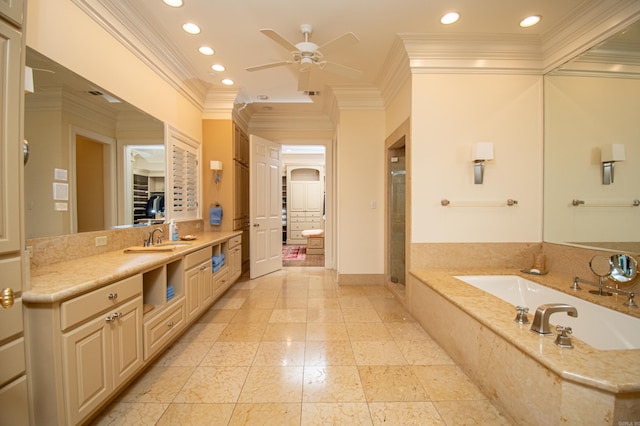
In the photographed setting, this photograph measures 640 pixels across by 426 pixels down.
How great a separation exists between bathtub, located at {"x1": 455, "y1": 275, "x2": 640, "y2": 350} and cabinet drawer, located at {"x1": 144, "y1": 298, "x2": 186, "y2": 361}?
261cm

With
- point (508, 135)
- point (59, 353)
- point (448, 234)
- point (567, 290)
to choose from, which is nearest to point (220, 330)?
point (59, 353)

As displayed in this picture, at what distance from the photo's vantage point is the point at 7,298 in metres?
1.06

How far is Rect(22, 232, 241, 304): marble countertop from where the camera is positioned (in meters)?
1.19

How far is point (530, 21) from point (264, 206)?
4056 mm

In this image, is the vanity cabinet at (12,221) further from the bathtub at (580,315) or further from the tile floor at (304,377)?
the bathtub at (580,315)

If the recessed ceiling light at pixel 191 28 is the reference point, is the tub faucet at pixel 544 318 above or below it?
below

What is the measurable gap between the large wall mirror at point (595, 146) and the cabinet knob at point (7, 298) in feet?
13.2

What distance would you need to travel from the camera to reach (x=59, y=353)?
1.19m

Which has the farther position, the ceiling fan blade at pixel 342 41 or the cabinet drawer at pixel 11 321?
the ceiling fan blade at pixel 342 41

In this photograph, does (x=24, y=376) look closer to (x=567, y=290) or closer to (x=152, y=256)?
(x=152, y=256)

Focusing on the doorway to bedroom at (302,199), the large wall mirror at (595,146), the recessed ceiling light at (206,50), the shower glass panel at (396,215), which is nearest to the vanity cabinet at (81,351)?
the recessed ceiling light at (206,50)

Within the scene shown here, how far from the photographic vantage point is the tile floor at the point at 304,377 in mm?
1521

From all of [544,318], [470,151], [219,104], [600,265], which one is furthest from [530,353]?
[219,104]

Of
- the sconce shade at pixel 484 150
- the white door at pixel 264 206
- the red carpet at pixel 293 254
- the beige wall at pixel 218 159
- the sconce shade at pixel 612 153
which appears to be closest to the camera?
the sconce shade at pixel 612 153
